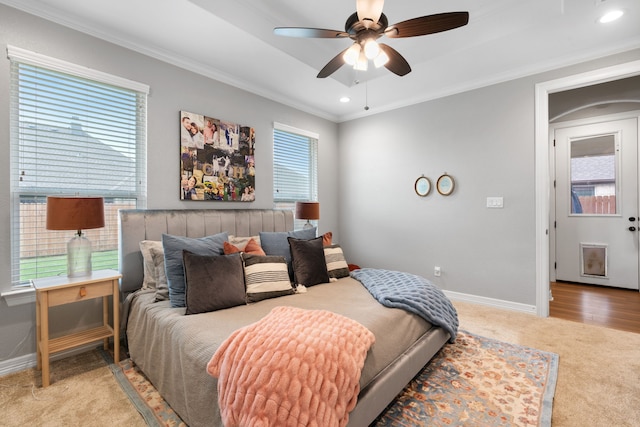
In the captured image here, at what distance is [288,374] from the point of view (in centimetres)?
122

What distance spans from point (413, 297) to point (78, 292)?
7.92 feet

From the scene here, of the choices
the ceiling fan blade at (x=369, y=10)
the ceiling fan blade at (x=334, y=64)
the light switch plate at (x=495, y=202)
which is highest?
the ceiling fan blade at (x=369, y=10)

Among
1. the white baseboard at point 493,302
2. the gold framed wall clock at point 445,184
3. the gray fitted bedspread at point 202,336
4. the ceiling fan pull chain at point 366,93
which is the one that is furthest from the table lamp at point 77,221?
the white baseboard at point 493,302

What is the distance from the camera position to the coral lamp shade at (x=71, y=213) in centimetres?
203

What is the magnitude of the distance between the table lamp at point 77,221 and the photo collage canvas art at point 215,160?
0.92 m

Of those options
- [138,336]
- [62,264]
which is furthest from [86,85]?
[138,336]

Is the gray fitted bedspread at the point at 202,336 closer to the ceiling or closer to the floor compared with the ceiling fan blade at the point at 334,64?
closer to the floor

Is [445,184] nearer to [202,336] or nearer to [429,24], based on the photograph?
[429,24]

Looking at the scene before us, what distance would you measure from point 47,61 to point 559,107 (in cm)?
590

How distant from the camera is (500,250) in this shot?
11.6 ft

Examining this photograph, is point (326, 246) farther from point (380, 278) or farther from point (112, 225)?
point (112, 225)

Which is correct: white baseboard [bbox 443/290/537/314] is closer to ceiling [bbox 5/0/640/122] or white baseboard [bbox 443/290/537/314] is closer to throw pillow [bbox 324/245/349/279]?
throw pillow [bbox 324/245/349/279]

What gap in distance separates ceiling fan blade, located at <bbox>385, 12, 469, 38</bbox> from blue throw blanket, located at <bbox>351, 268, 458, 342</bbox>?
178cm

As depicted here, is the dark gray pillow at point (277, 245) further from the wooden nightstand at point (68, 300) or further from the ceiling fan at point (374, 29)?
the ceiling fan at point (374, 29)
